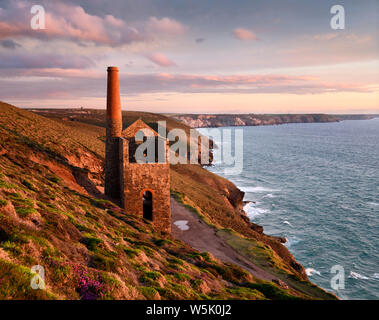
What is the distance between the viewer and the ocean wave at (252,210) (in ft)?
180

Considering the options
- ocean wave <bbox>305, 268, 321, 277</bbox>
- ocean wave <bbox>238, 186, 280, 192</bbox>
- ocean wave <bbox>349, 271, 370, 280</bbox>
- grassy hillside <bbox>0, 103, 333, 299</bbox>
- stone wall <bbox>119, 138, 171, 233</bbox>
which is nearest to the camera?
grassy hillside <bbox>0, 103, 333, 299</bbox>

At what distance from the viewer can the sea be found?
1389 inches

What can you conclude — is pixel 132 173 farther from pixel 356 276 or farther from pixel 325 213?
pixel 325 213

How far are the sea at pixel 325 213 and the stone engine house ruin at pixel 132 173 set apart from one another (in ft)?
71.1

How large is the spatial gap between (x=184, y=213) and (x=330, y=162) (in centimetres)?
8214

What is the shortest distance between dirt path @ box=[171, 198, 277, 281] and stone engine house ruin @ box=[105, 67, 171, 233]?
9.85 feet

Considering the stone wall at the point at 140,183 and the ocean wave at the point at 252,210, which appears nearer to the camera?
the stone wall at the point at 140,183

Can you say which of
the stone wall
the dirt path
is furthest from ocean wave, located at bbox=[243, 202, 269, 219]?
the stone wall

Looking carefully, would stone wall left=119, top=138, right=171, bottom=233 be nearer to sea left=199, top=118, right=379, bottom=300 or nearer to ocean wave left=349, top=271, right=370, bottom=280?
sea left=199, top=118, right=379, bottom=300

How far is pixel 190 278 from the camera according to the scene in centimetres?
1497

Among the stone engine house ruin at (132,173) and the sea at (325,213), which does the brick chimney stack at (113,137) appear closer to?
the stone engine house ruin at (132,173)

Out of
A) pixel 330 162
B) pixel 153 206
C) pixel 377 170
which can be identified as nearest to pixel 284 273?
pixel 153 206

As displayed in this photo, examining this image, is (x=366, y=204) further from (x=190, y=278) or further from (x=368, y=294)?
(x=190, y=278)

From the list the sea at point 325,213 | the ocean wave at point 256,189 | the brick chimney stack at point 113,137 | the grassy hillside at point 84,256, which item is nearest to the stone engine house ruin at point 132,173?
the brick chimney stack at point 113,137
